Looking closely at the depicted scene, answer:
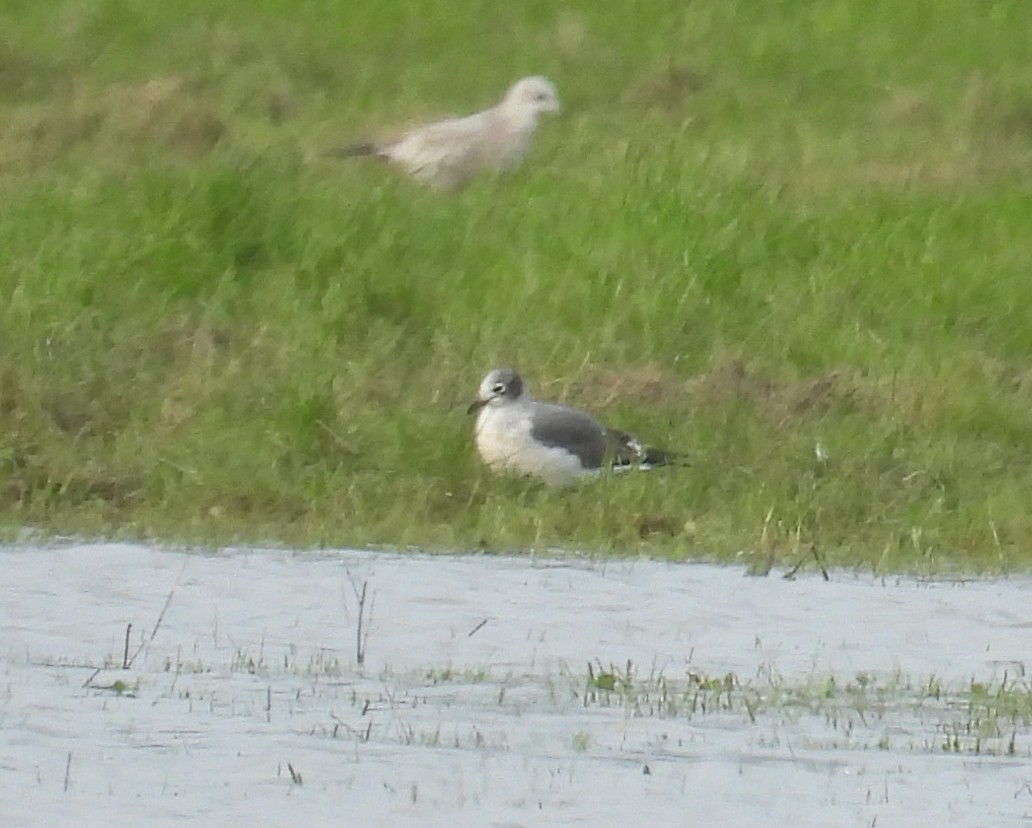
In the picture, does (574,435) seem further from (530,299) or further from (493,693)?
(493,693)

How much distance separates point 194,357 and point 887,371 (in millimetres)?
2373

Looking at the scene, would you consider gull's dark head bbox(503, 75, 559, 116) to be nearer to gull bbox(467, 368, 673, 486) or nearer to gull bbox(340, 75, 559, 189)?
gull bbox(340, 75, 559, 189)

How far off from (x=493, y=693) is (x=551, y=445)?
2.78m

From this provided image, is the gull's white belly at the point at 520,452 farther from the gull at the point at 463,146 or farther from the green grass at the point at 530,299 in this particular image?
the gull at the point at 463,146

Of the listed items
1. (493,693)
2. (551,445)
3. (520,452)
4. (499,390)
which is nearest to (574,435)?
(551,445)

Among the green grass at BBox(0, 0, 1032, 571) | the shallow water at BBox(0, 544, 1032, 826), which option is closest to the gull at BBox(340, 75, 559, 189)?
the green grass at BBox(0, 0, 1032, 571)

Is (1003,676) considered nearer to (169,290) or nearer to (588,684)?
(588,684)

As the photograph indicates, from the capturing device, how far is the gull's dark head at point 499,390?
9180 millimetres

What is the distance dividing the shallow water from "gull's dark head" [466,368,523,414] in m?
1.36

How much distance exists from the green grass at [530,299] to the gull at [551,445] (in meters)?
0.12

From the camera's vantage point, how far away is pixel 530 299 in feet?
35.2

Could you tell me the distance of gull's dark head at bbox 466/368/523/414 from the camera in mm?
9180

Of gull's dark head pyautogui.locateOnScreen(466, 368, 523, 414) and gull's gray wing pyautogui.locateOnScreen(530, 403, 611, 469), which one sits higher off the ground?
gull's dark head pyautogui.locateOnScreen(466, 368, 523, 414)

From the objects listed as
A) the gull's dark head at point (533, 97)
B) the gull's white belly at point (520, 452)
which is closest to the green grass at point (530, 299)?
the gull's white belly at point (520, 452)
